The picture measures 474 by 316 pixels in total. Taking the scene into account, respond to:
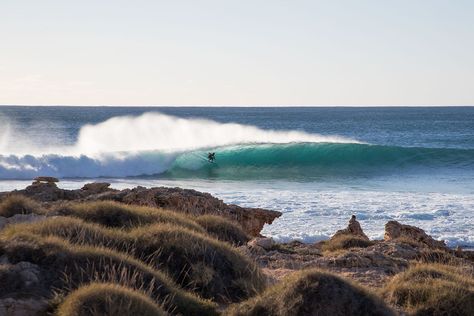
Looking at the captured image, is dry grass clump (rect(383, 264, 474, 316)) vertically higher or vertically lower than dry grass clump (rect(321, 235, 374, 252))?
higher

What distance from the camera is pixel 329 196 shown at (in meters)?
23.1

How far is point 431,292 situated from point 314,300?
143cm

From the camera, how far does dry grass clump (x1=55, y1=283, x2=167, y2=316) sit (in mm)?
5137

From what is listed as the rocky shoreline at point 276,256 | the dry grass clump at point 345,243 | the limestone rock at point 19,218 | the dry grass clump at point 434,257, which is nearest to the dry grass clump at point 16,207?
the rocky shoreline at point 276,256

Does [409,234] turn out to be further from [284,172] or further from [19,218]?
[284,172]

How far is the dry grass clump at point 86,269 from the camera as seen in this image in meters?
5.89

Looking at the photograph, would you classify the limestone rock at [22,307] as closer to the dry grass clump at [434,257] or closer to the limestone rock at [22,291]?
the limestone rock at [22,291]

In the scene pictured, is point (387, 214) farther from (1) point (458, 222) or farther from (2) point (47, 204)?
(2) point (47, 204)

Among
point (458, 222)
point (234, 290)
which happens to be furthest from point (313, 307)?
point (458, 222)

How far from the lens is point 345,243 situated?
36.2 feet

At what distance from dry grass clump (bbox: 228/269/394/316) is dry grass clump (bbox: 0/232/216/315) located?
18.2 inches

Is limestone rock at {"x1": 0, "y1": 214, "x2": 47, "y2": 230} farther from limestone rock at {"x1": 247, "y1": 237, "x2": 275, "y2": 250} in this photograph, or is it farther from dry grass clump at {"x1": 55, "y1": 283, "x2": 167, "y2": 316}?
dry grass clump at {"x1": 55, "y1": 283, "x2": 167, "y2": 316}

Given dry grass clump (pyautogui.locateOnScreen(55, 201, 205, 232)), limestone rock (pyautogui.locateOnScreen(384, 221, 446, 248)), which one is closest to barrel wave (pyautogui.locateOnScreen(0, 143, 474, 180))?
limestone rock (pyautogui.locateOnScreen(384, 221, 446, 248))

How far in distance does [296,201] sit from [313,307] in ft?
51.0
